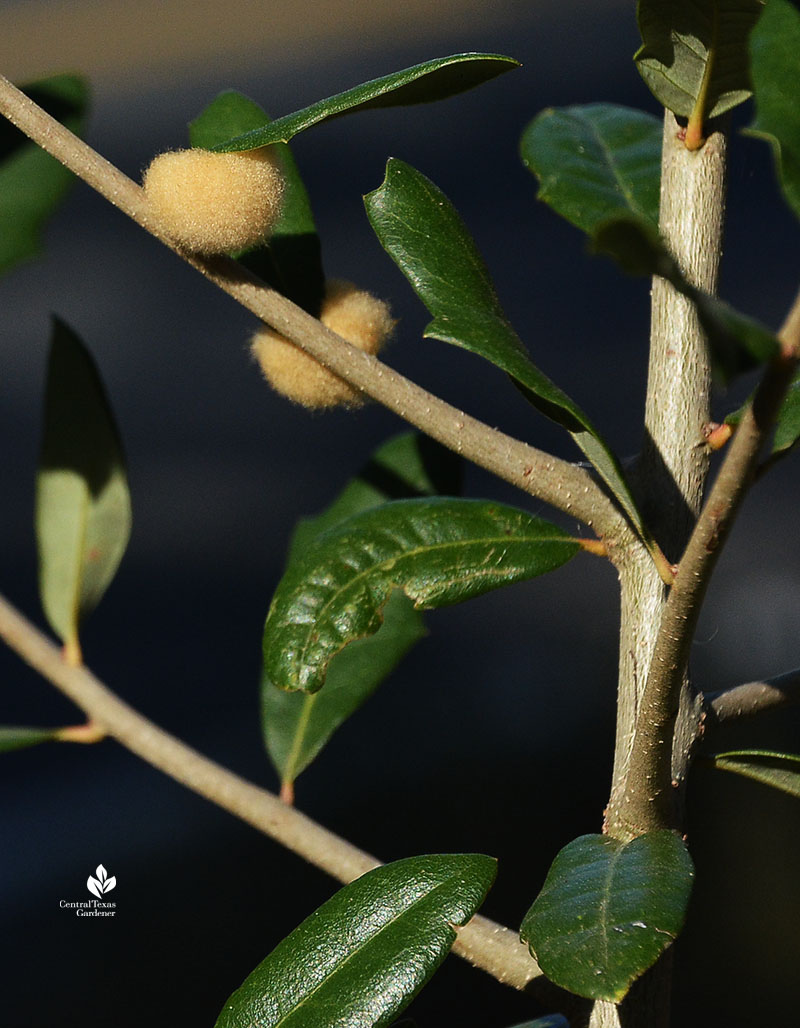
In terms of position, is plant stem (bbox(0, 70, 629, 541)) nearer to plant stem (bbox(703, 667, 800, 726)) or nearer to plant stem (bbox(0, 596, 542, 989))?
plant stem (bbox(703, 667, 800, 726))

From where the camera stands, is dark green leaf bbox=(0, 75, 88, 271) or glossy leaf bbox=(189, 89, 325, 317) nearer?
glossy leaf bbox=(189, 89, 325, 317)

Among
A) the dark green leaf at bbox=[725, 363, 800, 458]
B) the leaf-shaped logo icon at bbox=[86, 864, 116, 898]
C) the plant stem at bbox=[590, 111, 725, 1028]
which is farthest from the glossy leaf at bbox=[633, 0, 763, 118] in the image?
the leaf-shaped logo icon at bbox=[86, 864, 116, 898]

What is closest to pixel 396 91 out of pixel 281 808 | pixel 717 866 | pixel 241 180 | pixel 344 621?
pixel 241 180

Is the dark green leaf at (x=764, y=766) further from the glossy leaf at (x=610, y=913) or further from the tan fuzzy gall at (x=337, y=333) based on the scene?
the tan fuzzy gall at (x=337, y=333)

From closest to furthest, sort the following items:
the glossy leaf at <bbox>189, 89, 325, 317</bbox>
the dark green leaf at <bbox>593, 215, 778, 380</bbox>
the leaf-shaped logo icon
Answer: the dark green leaf at <bbox>593, 215, 778, 380</bbox> → the glossy leaf at <bbox>189, 89, 325, 317</bbox> → the leaf-shaped logo icon

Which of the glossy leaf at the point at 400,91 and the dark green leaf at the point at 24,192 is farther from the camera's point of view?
the dark green leaf at the point at 24,192

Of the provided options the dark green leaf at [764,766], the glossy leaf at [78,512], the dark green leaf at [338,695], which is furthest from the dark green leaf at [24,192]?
the dark green leaf at [764,766]
